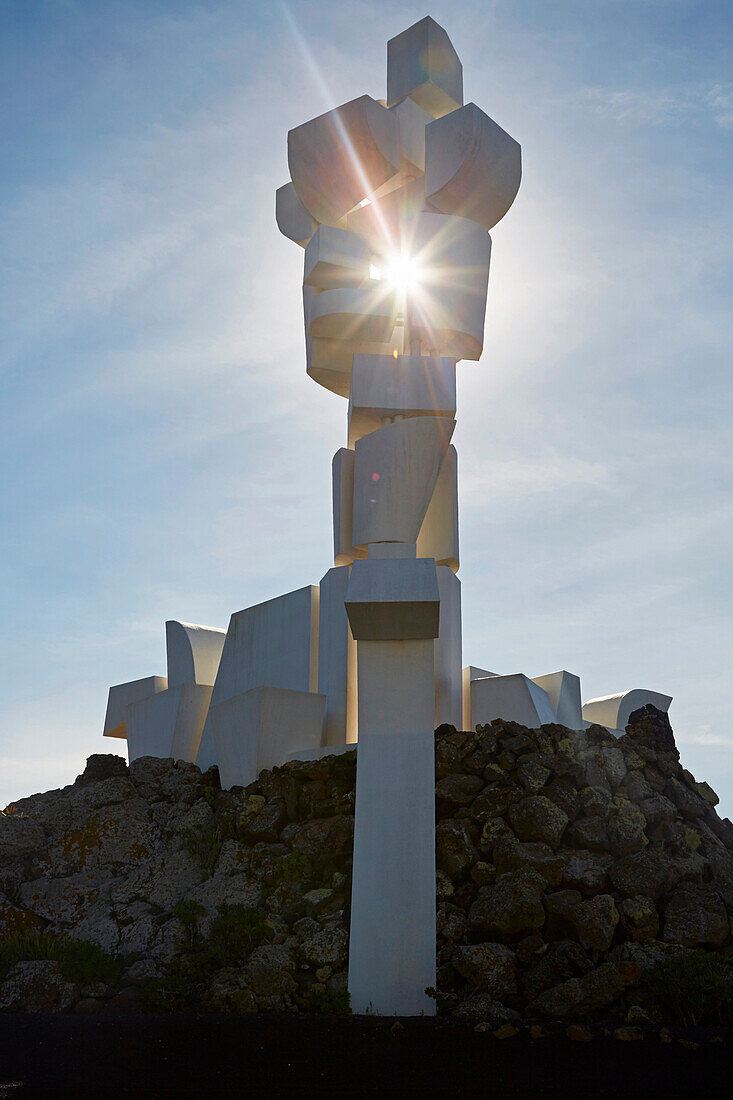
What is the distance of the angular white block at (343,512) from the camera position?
1477cm

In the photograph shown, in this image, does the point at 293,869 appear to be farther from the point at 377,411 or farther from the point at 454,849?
the point at 377,411

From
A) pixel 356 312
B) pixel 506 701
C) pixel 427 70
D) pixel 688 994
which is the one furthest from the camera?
pixel 427 70

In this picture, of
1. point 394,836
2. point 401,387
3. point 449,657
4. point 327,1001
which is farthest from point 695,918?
point 401,387

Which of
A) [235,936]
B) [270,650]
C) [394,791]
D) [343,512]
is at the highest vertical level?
[343,512]

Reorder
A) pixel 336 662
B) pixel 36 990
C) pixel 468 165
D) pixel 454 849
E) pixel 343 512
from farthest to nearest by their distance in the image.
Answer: pixel 468 165 < pixel 343 512 < pixel 336 662 < pixel 454 849 < pixel 36 990

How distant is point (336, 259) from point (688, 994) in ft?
35.6

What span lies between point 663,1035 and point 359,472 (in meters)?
8.51

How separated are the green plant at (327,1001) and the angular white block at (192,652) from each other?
702 centimetres

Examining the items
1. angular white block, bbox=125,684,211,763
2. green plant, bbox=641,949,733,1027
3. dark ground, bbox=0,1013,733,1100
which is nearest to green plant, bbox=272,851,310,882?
dark ground, bbox=0,1013,733,1100

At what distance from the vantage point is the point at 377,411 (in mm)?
14859

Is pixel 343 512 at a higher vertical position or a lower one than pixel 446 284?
lower

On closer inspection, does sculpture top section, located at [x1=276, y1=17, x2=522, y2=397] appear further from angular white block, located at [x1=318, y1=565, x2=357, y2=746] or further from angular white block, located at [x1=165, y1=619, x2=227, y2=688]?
angular white block, located at [x1=165, y1=619, x2=227, y2=688]

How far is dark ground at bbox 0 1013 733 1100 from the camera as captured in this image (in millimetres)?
7172

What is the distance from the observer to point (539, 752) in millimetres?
12008
